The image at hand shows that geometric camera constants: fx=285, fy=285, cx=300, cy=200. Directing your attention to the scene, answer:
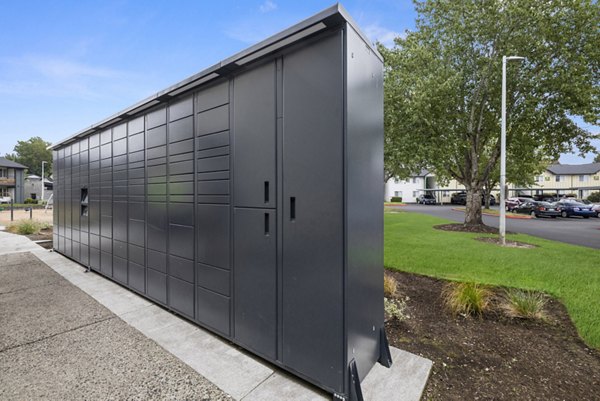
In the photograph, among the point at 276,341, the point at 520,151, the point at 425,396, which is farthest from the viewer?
the point at 520,151

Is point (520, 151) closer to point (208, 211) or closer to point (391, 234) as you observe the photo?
point (391, 234)

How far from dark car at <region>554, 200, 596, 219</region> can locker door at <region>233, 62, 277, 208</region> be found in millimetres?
27467

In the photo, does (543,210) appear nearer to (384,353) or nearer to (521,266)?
(521,266)

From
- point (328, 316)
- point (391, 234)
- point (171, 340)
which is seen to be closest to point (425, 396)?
point (328, 316)

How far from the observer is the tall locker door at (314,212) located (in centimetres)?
232

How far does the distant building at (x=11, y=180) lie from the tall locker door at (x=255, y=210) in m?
52.9

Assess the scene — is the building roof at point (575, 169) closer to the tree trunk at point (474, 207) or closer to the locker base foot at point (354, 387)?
the tree trunk at point (474, 207)

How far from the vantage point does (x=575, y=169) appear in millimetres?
49125

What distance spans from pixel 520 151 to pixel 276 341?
15928 millimetres

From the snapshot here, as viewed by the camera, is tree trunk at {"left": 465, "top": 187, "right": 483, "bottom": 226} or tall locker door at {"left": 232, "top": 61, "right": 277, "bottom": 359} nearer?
tall locker door at {"left": 232, "top": 61, "right": 277, "bottom": 359}

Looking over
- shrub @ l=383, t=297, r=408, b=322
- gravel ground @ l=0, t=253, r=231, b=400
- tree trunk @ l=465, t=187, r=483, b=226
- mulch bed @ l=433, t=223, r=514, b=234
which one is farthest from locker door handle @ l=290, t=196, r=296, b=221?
tree trunk @ l=465, t=187, r=483, b=226

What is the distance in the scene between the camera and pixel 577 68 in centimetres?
1090

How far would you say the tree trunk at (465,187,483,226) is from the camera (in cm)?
1426

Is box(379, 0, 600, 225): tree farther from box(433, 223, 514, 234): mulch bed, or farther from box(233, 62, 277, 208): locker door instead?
box(233, 62, 277, 208): locker door
